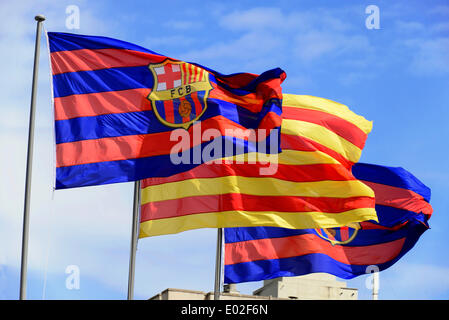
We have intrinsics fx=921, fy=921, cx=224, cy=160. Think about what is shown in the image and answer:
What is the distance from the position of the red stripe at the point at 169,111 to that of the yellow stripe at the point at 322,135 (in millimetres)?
4108

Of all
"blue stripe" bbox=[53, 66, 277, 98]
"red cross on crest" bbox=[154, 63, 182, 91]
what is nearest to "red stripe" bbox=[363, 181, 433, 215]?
"red cross on crest" bbox=[154, 63, 182, 91]

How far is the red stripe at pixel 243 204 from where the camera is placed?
25172mm

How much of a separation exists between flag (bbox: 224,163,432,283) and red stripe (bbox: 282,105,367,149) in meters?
4.19

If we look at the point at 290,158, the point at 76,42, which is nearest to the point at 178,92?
the point at 76,42

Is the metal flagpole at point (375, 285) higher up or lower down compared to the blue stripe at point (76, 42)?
lower down

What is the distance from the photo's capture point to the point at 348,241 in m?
32.2

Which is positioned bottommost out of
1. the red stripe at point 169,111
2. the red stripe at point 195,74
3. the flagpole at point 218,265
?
the flagpole at point 218,265

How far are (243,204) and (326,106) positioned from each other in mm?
4763

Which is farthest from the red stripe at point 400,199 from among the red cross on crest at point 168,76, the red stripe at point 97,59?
the red stripe at point 97,59

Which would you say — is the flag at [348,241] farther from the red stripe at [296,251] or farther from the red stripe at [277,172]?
the red stripe at [277,172]

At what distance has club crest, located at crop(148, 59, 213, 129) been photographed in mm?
23938

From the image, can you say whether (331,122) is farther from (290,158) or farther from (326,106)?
(290,158)
